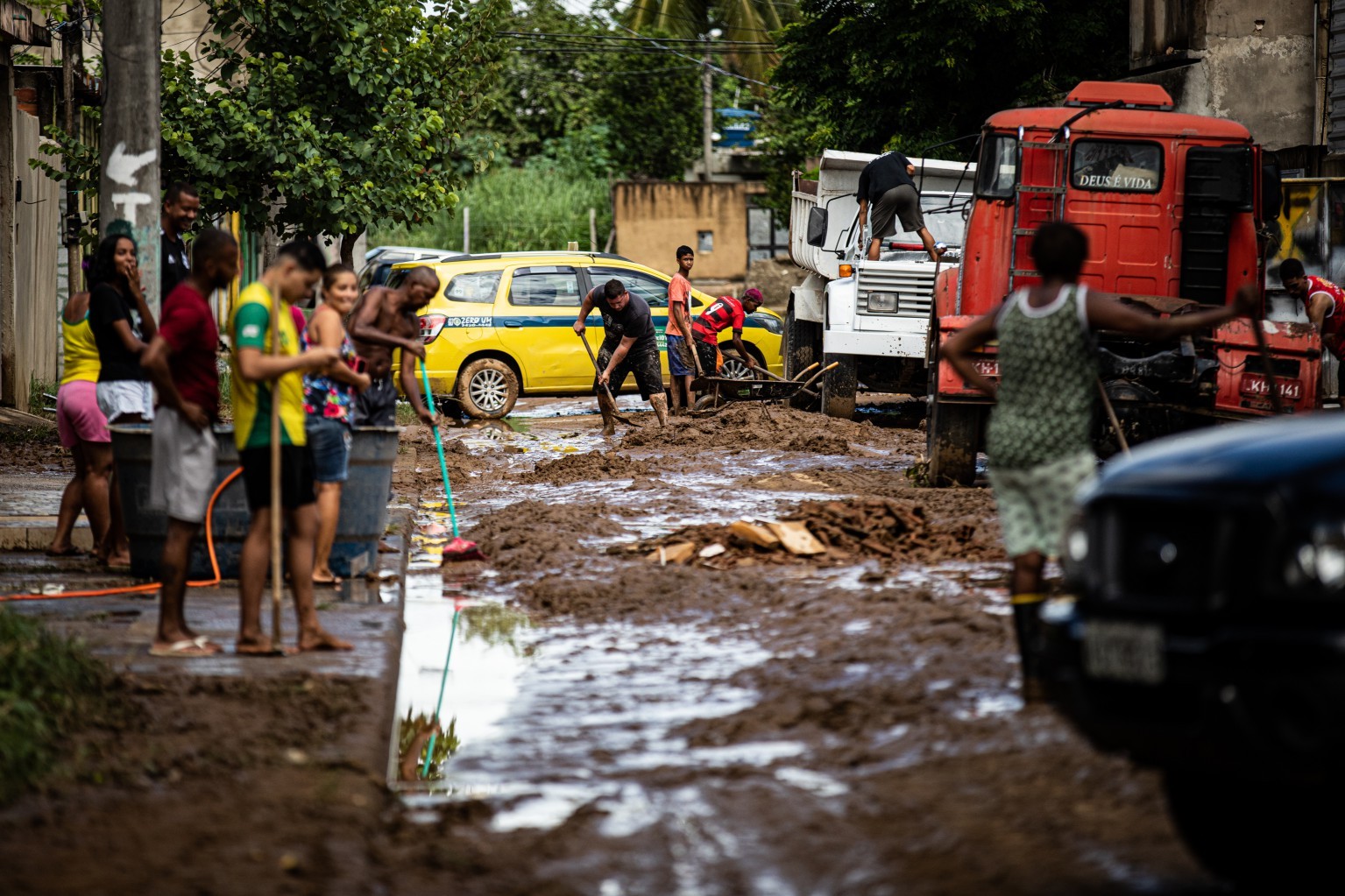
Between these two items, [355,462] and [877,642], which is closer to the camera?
[877,642]

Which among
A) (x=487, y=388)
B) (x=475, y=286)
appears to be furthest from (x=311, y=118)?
(x=487, y=388)

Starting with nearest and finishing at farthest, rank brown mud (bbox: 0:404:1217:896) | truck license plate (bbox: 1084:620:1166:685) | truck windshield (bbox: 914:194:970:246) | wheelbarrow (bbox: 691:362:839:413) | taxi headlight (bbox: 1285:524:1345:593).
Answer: taxi headlight (bbox: 1285:524:1345:593) → truck license plate (bbox: 1084:620:1166:685) → brown mud (bbox: 0:404:1217:896) → wheelbarrow (bbox: 691:362:839:413) → truck windshield (bbox: 914:194:970:246)

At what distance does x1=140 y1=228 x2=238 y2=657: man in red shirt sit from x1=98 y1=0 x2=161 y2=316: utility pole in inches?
108

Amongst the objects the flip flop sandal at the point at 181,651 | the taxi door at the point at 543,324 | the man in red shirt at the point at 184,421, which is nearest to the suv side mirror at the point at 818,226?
the taxi door at the point at 543,324

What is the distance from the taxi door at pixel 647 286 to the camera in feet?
64.5

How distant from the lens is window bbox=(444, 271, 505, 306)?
746 inches

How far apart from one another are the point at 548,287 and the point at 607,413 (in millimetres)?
2745

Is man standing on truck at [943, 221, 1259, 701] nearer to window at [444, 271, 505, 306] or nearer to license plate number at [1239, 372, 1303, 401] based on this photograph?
license plate number at [1239, 372, 1303, 401]

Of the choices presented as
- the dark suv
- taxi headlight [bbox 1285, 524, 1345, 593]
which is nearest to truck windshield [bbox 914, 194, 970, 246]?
the dark suv

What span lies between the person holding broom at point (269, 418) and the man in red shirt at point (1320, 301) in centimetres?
833

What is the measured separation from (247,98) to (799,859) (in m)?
14.3

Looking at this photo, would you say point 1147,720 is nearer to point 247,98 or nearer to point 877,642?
point 877,642

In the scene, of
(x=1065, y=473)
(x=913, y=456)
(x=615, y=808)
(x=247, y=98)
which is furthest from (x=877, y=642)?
(x=247, y=98)

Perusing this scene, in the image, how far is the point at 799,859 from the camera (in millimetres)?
4301
